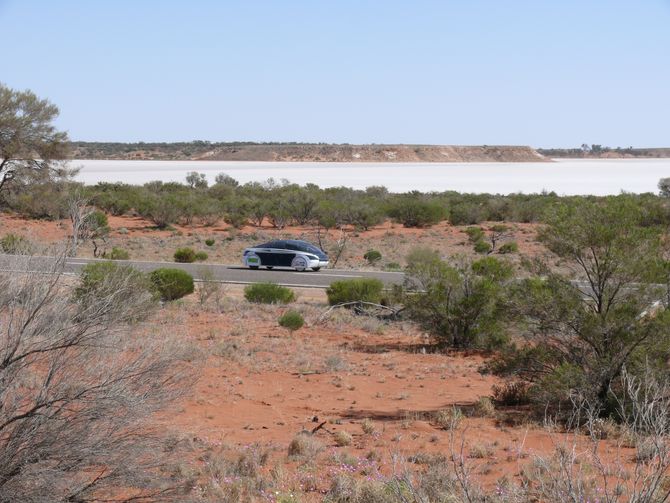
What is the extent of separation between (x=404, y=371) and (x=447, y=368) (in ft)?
3.36

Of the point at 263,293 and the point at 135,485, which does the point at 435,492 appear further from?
the point at 263,293

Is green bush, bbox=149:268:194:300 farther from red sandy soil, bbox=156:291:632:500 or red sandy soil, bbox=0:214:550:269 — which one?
red sandy soil, bbox=0:214:550:269

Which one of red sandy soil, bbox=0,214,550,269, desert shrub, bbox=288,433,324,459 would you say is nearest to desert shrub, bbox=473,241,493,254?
red sandy soil, bbox=0,214,550,269

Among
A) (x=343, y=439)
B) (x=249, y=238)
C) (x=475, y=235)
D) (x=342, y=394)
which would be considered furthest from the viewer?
(x=249, y=238)

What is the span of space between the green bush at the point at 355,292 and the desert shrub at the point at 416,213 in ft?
99.7

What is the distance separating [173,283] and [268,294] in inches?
114

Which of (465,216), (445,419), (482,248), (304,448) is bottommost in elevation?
(482,248)

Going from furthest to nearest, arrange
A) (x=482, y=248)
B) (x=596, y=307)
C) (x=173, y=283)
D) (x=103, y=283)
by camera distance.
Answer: (x=482, y=248)
(x=173, y=283)
(x=596, y=307)
(x=103, y=283)

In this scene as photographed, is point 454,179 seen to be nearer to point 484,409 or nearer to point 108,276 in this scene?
point 484,409

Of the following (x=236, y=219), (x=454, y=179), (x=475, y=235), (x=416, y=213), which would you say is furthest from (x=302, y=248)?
(x=454, y=179)

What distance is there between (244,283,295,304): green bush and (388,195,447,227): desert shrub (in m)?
30.6

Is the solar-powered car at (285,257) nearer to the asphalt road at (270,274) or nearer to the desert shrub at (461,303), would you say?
the asphalt road at (270,274)

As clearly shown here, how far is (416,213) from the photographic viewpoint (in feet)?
183

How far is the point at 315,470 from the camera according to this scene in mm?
9766
